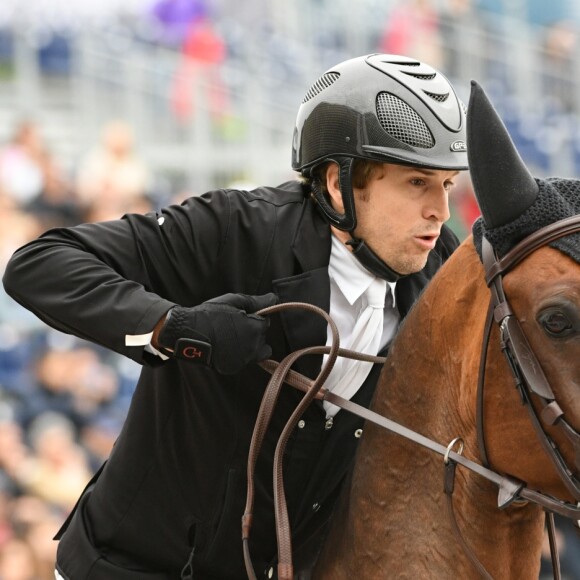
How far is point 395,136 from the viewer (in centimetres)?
288

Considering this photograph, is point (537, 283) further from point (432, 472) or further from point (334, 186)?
point (334, 186)

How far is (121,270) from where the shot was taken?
288cm

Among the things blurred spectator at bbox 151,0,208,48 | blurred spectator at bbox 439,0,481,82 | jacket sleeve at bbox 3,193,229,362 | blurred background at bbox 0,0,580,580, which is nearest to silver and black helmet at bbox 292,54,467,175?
jacket sleeve at bbox 3,193,229,362

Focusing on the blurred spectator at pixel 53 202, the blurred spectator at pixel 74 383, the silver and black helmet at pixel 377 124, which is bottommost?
the blurred spectator at pixel 74 383

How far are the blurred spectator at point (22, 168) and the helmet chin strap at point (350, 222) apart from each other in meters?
5.37

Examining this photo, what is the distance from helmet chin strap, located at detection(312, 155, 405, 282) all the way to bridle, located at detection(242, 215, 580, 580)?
0.91 feet

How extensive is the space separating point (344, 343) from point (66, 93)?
288 inches

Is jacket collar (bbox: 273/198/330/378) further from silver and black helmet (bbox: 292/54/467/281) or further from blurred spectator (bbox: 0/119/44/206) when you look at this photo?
blurred spectator (bbox: 0/119/44/206)

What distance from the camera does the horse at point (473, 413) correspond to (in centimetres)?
222

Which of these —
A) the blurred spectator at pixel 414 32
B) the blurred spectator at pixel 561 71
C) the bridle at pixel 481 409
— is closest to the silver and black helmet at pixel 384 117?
the bridle at pixel 481 409

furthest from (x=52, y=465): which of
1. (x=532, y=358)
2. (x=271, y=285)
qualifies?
(x=532, y=358)

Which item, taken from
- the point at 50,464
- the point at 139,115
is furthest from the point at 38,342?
the point at 139,115

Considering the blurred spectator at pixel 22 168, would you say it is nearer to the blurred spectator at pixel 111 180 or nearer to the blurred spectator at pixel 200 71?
the blurred spectator at pixel 111 180

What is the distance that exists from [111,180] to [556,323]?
6.70m
